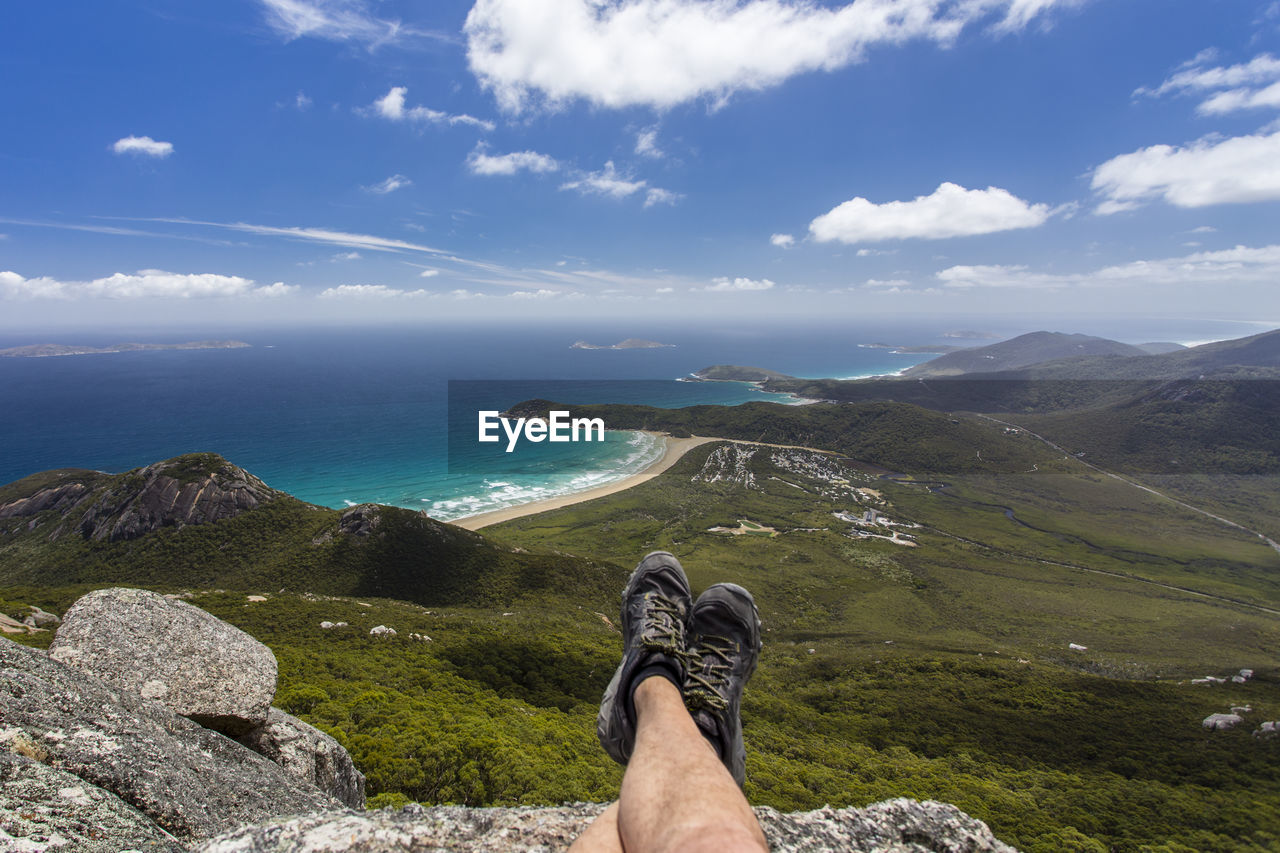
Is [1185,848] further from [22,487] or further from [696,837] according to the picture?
[22,487]

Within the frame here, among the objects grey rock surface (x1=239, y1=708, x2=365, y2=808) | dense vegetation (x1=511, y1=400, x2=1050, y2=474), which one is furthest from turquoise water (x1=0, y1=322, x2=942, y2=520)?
grey rock surface (x1=239, y1=708, x2=365, y2=808)

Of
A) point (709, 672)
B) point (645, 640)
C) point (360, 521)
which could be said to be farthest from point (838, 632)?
point (360, 521)

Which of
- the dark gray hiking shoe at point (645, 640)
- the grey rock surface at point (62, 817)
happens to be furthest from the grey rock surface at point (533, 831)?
the dark gray hiking shoe at point (645, 640)

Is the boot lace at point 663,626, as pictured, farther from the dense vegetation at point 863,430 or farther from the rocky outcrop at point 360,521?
the dense vegetation at point 863,430

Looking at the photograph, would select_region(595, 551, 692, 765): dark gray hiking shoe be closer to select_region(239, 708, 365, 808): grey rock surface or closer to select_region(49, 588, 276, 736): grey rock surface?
select_region(239, 708, 365, 808): grey rock surface

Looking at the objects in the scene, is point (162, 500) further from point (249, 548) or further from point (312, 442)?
point (312, 442)
